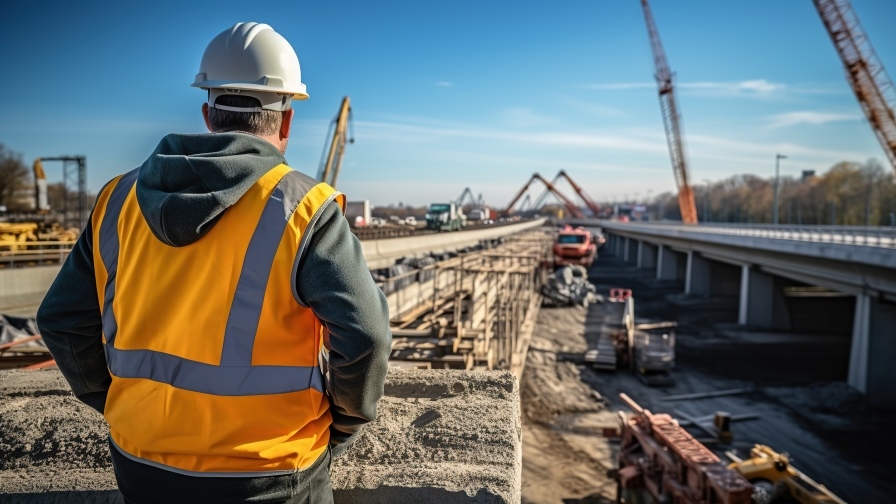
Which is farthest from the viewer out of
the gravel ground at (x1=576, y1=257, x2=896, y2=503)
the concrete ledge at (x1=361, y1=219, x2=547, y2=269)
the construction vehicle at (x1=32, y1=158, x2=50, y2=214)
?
the construction vehicle at (x1=32, y1=158, x2=50, y2=214)

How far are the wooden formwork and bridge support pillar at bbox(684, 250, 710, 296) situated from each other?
26013 mm

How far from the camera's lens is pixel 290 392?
1561 millimetres

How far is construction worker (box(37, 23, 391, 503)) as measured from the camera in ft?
4.98

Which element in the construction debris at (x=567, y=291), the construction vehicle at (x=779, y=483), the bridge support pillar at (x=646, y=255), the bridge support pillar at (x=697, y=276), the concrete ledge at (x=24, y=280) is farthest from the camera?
the bridge support pillar at (x=646, y=255)

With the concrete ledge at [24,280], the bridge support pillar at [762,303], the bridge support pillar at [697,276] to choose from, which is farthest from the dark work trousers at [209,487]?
the bridge support pillar at [697,276]

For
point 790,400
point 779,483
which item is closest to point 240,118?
point 779,483

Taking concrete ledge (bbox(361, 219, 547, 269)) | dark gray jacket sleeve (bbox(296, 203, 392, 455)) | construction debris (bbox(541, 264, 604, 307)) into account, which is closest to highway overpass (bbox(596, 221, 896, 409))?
construction debris (bbox(541, 264, 604, 307))

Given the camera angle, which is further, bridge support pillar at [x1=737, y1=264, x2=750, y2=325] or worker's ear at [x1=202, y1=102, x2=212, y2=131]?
bridge support pillar at [x1=737, y1=264, x2=750, y2=325]

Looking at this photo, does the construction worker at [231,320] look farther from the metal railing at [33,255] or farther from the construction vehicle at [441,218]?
the construction vehicle at [441,218]

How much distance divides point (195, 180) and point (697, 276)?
5020 centimetres

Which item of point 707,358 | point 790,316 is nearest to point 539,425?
point 707,358

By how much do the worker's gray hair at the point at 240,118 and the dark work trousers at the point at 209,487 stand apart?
0.97 m

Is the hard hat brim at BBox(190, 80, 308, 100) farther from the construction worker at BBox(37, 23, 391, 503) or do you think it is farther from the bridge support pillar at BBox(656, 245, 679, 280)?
the bridge support pillar at BBox(656, 245, 679, 280)

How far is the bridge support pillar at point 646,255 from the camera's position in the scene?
71.0 meters
